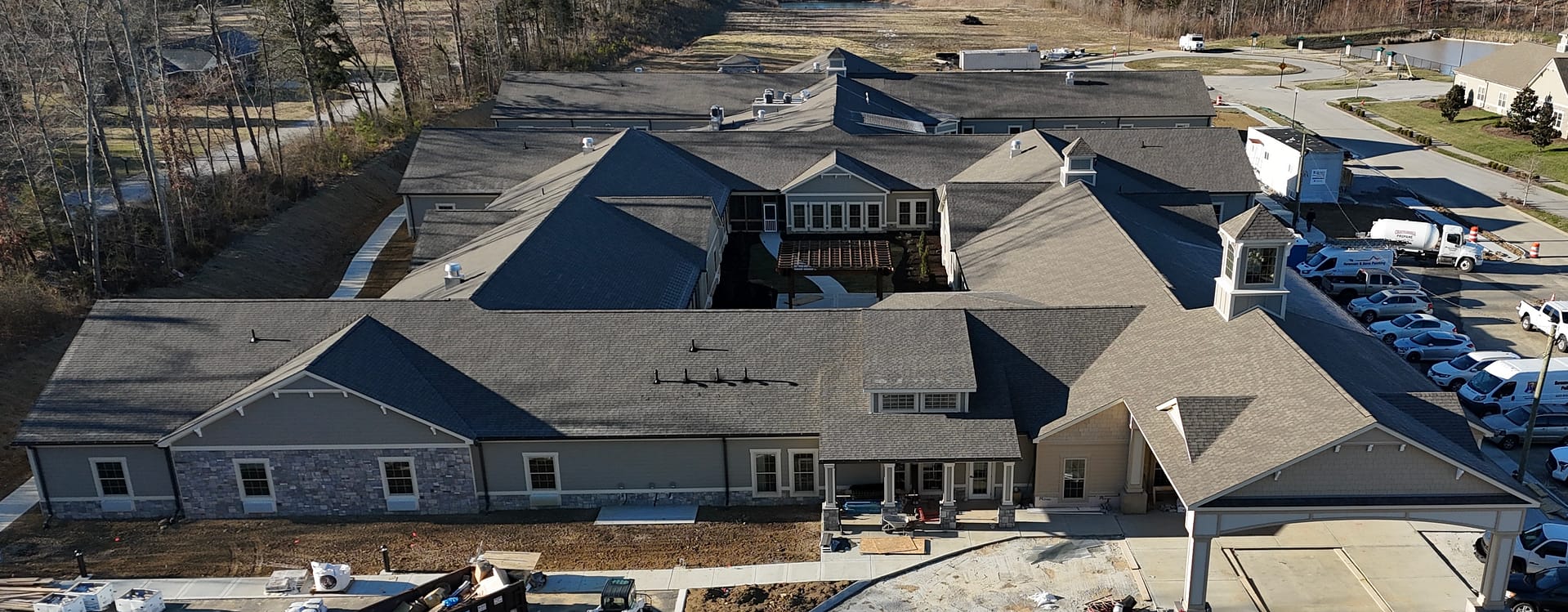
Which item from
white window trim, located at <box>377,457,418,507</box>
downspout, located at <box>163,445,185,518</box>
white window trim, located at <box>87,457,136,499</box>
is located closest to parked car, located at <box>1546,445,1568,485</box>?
white window trim, located at <box>377,457,418,507</box>

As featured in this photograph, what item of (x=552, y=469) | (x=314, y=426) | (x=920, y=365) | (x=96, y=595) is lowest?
(x=96, y=595)

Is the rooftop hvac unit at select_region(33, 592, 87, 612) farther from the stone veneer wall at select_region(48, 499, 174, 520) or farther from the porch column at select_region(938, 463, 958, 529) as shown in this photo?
the porch column at select_region(938, 463, 958, 529)

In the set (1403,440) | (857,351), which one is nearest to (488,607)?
(857,351)

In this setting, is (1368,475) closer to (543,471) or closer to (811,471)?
(811,471)

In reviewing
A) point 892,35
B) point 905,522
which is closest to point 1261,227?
point 905,522

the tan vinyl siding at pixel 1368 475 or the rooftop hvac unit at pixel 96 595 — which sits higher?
the tan vinyl siding at pixel 1368 475

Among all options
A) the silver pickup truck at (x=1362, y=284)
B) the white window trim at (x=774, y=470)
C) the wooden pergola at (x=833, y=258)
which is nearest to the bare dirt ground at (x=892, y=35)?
the wooden pergola at (x=833, y=258)

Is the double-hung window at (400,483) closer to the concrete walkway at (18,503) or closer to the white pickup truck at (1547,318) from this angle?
the concrete walkway at (18,503)

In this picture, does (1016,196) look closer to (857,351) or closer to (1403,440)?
(857,351)
